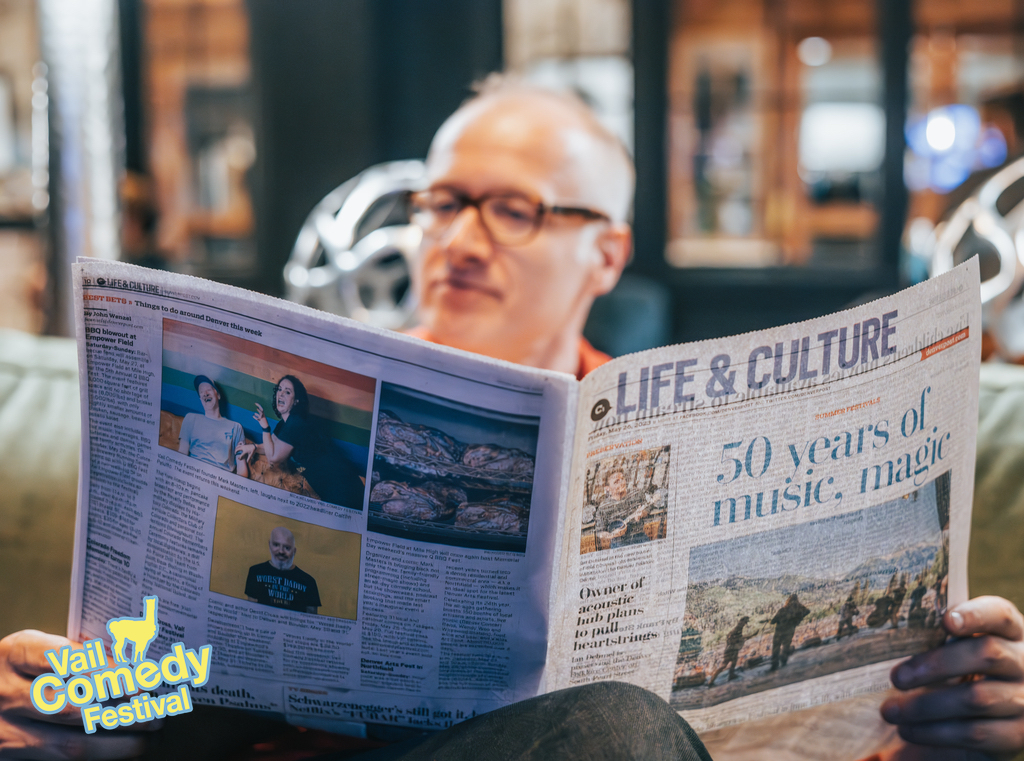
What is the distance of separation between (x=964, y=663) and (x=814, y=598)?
6.0 inches

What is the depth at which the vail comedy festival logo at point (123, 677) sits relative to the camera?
2.08 ft

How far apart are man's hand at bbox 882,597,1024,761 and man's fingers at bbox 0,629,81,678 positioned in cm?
65

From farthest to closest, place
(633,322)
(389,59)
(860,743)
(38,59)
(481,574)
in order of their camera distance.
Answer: (389,59) < (633,322) < (38,59) < (860,743) < (481,574)

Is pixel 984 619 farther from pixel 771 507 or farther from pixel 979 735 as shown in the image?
pixel 771 507

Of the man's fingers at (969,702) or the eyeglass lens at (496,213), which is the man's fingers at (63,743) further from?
the eyeglass lens at (496,213)

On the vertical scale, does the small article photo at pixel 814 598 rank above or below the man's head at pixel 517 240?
below

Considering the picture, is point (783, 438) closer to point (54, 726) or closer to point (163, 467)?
point (163, 467)

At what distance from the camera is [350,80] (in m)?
3.88

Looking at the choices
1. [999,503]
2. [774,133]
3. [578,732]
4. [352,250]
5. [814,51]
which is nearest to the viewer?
[578,732]

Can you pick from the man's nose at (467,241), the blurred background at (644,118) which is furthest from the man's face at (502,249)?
the blurred background at (644,118)

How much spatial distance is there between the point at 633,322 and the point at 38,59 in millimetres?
1294

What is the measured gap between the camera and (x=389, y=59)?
13.0 feet

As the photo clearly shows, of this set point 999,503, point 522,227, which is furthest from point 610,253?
point 999,503

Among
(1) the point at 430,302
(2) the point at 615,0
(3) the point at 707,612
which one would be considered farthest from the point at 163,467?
(2) the point at 615,0
